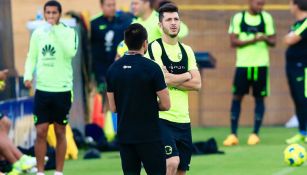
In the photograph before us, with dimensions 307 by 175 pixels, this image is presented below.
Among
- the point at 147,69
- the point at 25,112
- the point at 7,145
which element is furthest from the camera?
the point at 25,112

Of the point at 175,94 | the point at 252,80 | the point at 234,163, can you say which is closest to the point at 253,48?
the point at 252,80

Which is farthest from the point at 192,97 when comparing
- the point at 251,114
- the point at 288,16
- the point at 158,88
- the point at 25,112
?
the point at 158,88

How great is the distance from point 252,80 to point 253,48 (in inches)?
21.0

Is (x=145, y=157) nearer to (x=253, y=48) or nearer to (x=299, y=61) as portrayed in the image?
(x=299, y=61)

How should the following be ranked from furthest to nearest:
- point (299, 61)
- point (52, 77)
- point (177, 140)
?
point (299, 61)
point (52, 77)
point (177, 140)

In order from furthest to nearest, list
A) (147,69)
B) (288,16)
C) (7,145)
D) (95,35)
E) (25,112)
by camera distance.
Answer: (288,16) < (95,35) < (25,112) < (7,145) < (147,69)

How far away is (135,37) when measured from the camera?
9.17 m

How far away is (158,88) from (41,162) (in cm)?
398

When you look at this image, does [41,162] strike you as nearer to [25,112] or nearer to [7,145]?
[7,145]

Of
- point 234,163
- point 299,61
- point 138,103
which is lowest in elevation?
point 234,163

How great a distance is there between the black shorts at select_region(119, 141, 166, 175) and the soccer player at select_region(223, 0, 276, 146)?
7.81 meters

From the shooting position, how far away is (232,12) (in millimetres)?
19969

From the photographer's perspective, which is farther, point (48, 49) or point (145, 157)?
point (48, 49)

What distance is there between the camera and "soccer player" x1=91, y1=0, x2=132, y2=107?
681 inches
